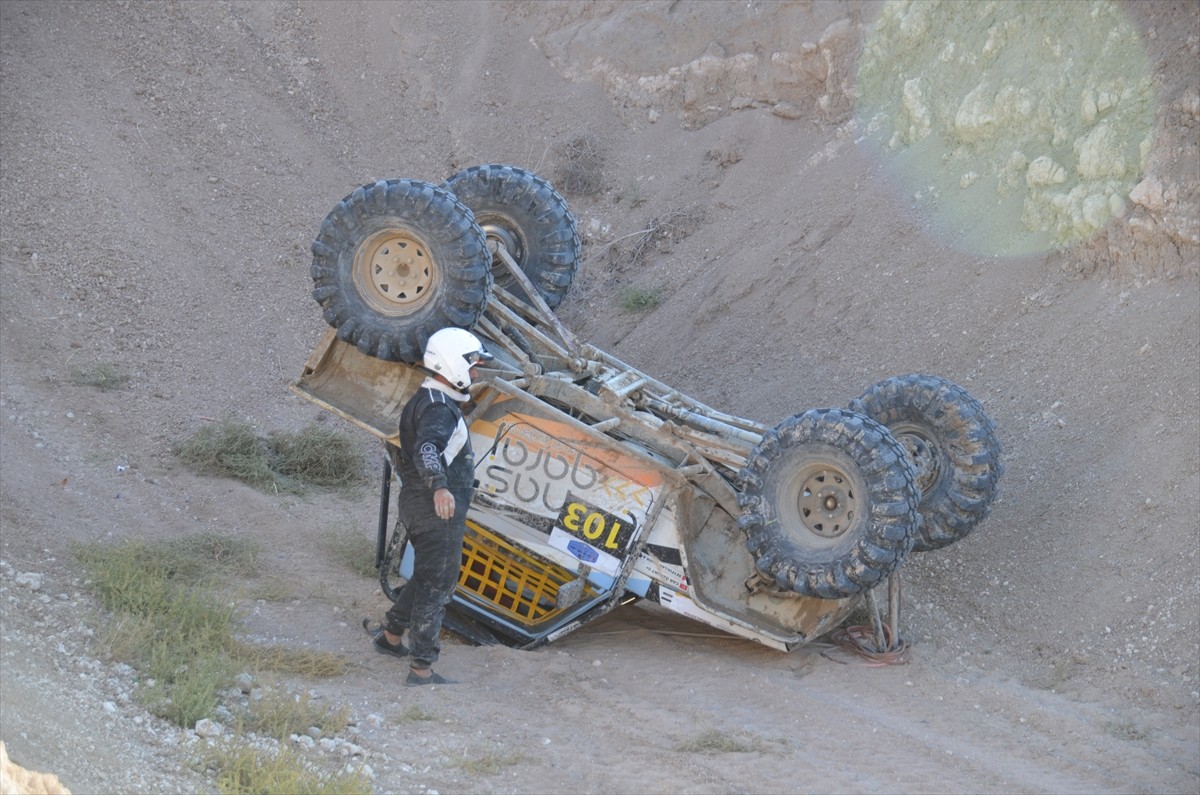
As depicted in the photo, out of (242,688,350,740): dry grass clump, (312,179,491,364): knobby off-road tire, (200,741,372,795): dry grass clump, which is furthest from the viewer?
(312,179,491,364): knobby off-road tire

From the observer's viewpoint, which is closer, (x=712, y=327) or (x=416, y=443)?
(x=416, y=443)

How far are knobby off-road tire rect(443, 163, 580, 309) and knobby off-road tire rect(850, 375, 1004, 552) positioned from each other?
8.61ft

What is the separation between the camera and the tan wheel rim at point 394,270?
26.3 feet

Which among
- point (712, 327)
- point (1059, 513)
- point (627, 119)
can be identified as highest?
point (627, 119)

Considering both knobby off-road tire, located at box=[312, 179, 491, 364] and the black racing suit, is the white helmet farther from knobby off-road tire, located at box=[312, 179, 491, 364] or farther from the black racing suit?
knobby off-road tire, located at box=[312, 179, 491, 364]

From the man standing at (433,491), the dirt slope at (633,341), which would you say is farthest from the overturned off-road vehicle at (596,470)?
the man standing at (433,491)

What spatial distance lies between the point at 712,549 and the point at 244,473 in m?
4.43

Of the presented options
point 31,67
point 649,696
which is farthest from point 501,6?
point 649,696

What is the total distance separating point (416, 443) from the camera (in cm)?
724

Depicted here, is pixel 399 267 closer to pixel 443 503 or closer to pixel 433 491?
pixel 433 491

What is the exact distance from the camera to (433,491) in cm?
729

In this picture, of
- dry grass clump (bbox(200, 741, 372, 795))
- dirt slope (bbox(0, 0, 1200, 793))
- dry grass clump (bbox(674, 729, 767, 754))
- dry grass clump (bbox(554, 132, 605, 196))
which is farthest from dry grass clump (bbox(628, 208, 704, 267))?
dry grass clump (bbox(200, 741, 372, 795))

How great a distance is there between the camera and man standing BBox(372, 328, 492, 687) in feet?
24.1

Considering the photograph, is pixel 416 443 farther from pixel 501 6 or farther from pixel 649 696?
pixel 501 6
